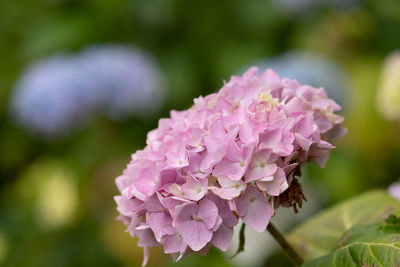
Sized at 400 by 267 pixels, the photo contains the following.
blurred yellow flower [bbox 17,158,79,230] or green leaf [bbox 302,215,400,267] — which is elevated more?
green leaf [bbox 302,215,400,267]

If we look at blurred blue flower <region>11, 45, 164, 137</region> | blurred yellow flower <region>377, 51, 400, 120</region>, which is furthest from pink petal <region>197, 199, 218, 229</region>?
blurred blue flower <region>11, 45, 164, 137</region>

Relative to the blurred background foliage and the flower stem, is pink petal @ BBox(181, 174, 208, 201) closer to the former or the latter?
the flower stem

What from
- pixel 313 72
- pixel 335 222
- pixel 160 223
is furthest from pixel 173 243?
pixel 313 72

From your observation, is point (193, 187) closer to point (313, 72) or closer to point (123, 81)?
point (313, 72)

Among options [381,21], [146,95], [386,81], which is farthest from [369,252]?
[381,21]

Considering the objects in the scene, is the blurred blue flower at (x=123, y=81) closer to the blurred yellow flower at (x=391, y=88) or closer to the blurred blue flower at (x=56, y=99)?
the blurred blue flower at (x=56, y=99)
